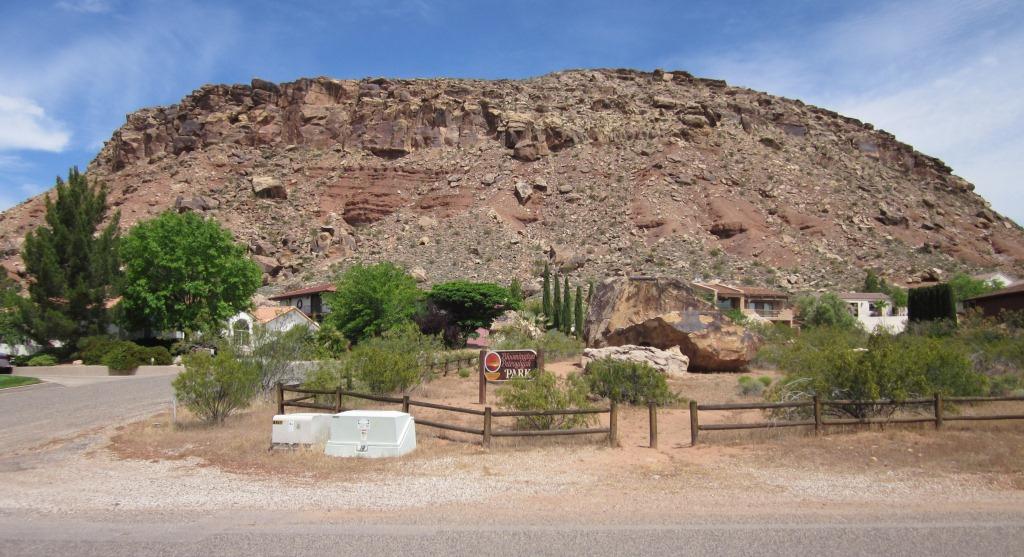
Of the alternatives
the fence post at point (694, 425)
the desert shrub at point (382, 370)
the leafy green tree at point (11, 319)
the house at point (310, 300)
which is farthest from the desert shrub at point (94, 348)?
the fence post at point (694, 425)

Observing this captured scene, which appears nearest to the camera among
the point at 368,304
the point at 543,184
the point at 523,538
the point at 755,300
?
the point at 523,538

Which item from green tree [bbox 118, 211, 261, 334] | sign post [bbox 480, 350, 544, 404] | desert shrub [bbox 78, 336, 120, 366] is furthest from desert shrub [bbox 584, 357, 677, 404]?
desert shrub [bbox 78, 336, 120, 366]

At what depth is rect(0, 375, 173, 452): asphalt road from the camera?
638 inches

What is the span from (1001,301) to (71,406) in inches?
1684

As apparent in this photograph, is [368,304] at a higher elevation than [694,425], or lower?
higher

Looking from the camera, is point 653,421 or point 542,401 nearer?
point 653,421

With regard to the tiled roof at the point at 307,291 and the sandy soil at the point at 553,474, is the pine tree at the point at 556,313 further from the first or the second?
the sandy soil at the point at 553,474

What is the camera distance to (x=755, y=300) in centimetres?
5666

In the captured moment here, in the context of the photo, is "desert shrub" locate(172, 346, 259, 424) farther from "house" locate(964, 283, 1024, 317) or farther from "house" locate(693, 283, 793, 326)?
"house" locate(693, 283, 793, 326)

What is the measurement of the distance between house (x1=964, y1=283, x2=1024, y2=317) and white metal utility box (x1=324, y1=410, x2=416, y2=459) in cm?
3451

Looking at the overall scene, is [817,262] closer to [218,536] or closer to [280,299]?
[280,299]

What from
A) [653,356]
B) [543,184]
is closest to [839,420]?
[653,356]

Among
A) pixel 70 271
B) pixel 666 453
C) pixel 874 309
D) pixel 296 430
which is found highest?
pixel 70 271

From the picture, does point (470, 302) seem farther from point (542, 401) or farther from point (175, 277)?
point (542, 401)
